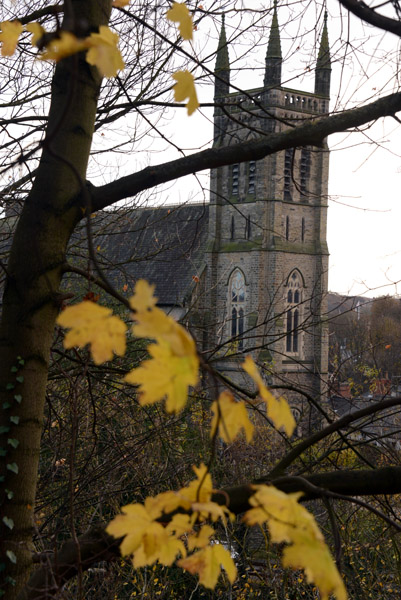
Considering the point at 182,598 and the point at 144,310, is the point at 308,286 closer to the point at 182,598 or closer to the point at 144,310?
the point at 182,598

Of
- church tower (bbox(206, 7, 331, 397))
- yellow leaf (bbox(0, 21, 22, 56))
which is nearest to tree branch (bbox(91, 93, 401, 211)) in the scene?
yellow leaf (bbox(0, 21, 22, 56))

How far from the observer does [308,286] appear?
33.1m

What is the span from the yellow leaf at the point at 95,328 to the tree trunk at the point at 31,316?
1239 millimetres

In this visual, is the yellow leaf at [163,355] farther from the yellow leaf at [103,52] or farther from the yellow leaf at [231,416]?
the yellow leaf at [103,52]

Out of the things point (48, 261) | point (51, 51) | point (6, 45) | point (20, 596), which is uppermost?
point (6, 45)

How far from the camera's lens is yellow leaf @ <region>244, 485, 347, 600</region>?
128cm

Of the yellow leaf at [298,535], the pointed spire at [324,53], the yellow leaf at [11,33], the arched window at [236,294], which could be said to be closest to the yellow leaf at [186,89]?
the yellow leaf at [11,33]

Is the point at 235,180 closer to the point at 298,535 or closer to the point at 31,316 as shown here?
Result: the point at 31,316

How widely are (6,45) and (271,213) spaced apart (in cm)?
3120

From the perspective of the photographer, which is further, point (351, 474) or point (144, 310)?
point (351, 474)

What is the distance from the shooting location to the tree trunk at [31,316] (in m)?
2.58

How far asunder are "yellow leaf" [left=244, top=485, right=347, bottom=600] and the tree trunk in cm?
138

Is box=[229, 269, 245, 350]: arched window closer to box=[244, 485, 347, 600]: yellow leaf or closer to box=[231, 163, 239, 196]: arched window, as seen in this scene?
box=[231, 163, 239, 196]: arched window

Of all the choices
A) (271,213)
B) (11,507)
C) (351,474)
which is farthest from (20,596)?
(271,213)
